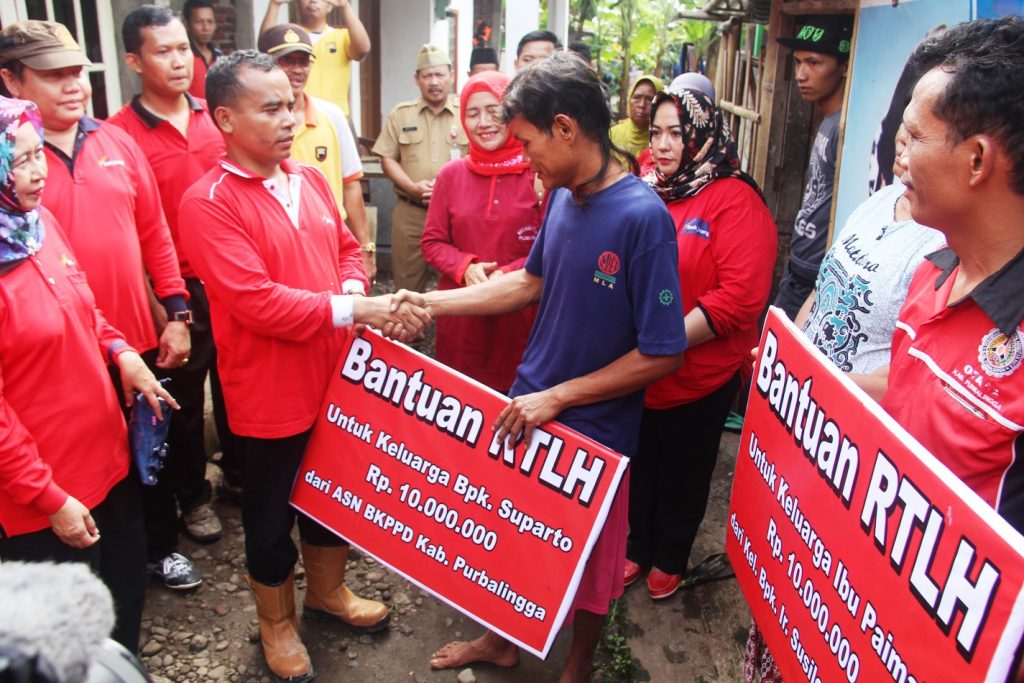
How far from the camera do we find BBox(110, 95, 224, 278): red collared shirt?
370 centimetres

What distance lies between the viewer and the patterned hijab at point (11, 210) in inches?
81.7

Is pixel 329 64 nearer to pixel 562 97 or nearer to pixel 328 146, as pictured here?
pixel 328 146

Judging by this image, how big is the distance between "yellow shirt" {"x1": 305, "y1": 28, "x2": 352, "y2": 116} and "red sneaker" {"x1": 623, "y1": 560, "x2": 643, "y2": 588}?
14.3 ft

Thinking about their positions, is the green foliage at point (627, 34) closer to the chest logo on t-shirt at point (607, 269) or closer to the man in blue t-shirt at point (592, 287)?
the man in blue t-shirt at point (592, 287)

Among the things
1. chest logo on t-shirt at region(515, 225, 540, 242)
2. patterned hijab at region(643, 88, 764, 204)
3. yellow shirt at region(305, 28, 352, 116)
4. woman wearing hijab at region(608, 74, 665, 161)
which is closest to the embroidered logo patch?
patterned hijab at region(643, 88, 764, 204)

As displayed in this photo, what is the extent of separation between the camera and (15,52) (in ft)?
9.64

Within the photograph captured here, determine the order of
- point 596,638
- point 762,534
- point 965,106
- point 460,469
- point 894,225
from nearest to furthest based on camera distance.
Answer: point 965,106
point 762,534
point 894,225
point 460,469
point 596,638

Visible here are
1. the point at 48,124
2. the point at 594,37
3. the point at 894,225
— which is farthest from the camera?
the point at 594,37

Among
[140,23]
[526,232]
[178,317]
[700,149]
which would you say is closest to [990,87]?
[700,149]

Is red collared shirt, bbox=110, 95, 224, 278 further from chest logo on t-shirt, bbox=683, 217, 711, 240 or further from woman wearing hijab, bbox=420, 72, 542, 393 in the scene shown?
chest logo on t-shirt, bbox=683, 217, 711, 240

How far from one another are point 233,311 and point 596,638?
1631 millimetres

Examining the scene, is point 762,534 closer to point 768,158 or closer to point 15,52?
point 15,52

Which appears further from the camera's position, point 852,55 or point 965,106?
point 852,55

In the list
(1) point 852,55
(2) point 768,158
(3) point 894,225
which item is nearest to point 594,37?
(2) point 768,158
